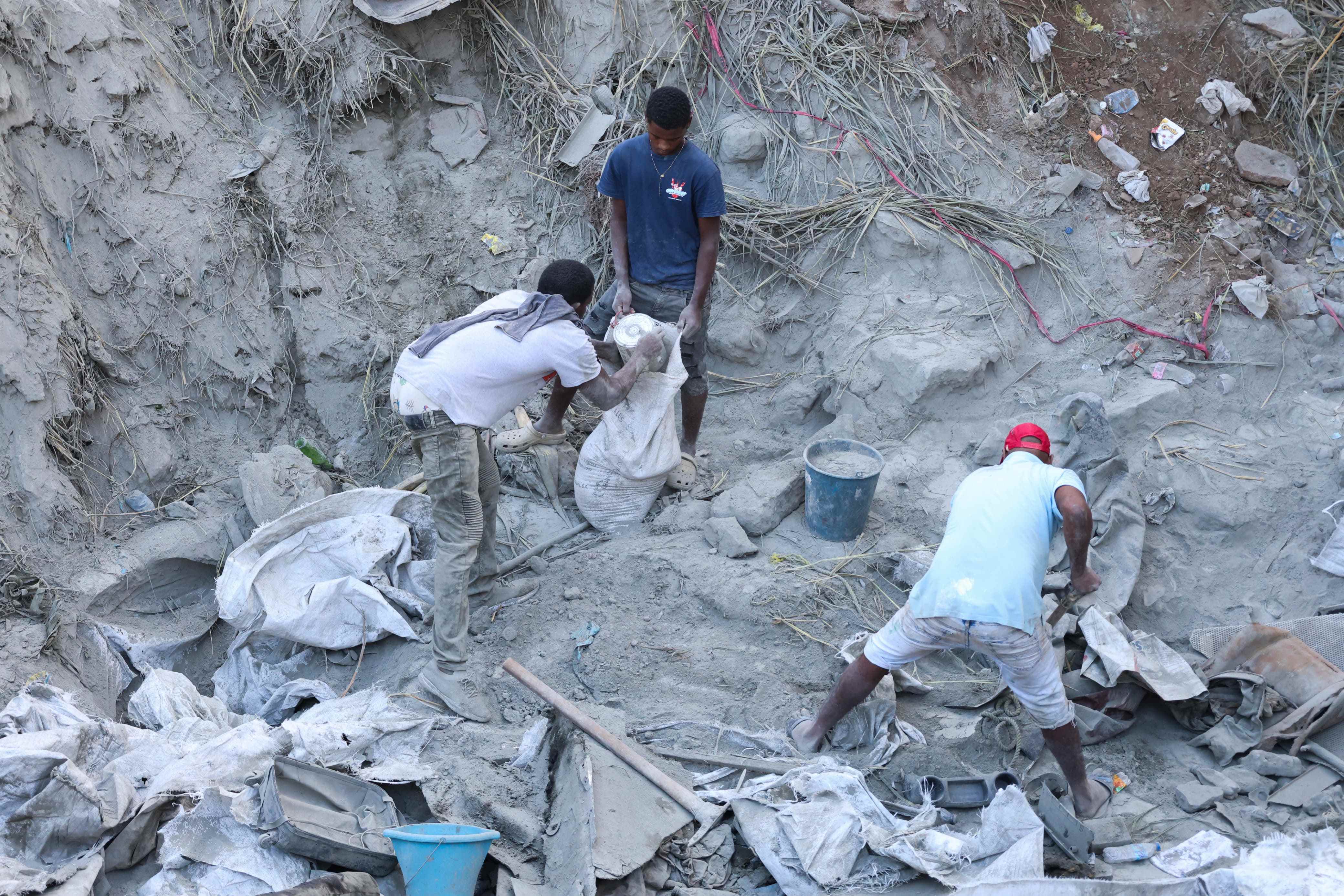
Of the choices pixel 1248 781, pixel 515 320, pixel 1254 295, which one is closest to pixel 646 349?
pixel 515 320

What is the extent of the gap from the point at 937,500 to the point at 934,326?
1.20m

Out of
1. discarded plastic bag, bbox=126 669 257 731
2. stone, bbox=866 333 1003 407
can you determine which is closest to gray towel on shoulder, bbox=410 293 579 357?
discarded plastic bag, bbox=126 669 257 731

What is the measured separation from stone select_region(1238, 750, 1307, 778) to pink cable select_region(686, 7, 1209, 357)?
2.68 meters

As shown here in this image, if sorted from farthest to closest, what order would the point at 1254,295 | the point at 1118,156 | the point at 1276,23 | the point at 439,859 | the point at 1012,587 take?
the point at 1276,23, the point at 1118,156, the point at 1254,295, the point at 1012,587, the point at 439,859

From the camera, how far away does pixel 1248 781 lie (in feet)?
12.4

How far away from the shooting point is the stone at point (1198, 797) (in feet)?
12.2

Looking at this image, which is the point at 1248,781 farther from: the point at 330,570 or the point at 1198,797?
the point at 330,570

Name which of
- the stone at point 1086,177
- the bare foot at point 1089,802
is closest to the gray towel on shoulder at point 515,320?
the bare foot at point 1089,802

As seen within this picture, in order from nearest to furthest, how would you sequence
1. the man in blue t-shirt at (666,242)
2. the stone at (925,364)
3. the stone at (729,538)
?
the man in blue t-shirt at (666,242) < the stone at (729,538) < the stone at (925,364)

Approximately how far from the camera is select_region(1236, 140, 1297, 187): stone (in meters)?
6.34

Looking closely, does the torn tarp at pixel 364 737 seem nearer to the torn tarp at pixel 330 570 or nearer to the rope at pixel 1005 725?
the torn tarp at pixel 330 570

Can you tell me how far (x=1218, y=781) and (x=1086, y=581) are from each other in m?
1.05

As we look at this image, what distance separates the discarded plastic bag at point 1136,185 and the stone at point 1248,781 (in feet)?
12.1

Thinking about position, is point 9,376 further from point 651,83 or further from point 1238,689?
point 1238,689
